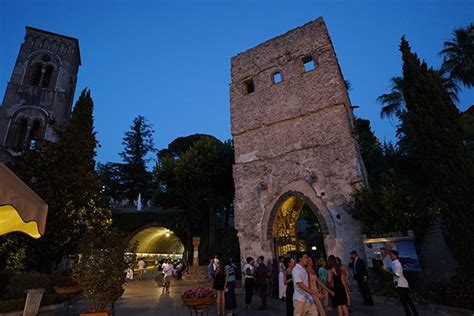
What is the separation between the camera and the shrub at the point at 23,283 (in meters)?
7.14

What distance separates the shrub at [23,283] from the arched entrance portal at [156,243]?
708 inches

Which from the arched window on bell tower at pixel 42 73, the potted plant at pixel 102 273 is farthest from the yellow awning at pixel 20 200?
the arched window on bell tower at pixel 42 73

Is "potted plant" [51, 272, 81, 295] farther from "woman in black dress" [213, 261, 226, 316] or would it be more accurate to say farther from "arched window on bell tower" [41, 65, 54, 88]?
"arched window on bell tower" [41, 65, 54, 88]

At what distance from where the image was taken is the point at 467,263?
677cm

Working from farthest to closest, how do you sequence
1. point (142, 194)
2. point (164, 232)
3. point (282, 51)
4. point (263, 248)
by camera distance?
1. point (142, 194)
2. point (164, 232)
3. point (282, 51)
4. point (263, 248)

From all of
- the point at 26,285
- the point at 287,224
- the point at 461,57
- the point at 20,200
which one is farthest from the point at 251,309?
the point at 461,57

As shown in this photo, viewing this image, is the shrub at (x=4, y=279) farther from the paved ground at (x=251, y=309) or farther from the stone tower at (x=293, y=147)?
the stone tower at (x=293, y=147)

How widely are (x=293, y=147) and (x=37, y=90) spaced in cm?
2375

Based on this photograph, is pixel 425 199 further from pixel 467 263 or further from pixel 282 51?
pixel 282 51

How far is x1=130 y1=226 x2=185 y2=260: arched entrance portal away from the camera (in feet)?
87.6

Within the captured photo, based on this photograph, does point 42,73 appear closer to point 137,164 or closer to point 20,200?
point 137,164

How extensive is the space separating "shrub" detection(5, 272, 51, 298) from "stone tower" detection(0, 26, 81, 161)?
624 inches

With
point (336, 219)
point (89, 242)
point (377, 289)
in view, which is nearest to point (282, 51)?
point (336, 219)

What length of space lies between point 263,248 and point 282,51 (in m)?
10.9
